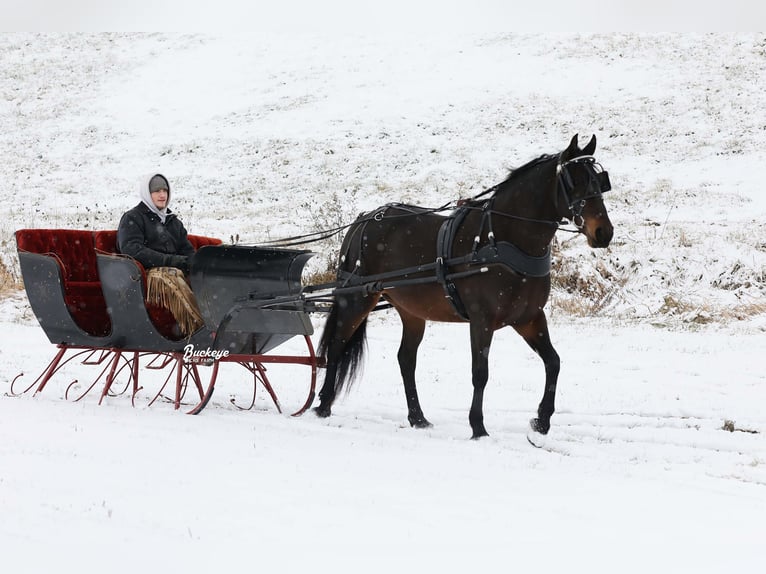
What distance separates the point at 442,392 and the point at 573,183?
11.1 feet

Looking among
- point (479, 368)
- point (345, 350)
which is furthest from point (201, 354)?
point (479, 368)

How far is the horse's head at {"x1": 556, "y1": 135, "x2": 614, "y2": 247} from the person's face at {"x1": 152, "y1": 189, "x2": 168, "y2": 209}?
3.51 m

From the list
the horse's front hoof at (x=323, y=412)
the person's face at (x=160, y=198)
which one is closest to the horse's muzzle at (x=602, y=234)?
the horse's front hoof at (x=323, y=412)

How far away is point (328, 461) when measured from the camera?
5102 millimetres

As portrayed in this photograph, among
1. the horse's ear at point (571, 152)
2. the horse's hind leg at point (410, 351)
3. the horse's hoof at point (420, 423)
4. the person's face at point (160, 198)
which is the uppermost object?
the horse's ear at point (571, 152)

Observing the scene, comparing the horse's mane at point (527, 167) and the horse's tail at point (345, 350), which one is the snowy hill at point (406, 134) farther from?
the horse's mane at point (527, 167)

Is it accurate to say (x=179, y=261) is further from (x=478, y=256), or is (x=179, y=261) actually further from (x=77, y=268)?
(x=478, y=256)

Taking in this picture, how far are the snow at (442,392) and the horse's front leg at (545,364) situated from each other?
141 millimetres

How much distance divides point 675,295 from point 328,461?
9465 millimetres

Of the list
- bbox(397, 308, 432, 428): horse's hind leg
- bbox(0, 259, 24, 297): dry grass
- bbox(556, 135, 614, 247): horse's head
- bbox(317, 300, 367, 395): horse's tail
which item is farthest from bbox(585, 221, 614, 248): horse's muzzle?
bbox(0, 259, 24, 297): dry grass

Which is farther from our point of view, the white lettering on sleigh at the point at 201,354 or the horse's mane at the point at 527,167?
the white lettering on sleigh at the point at 201,354

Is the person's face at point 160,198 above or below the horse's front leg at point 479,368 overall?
above

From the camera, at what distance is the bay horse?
576 centimetres

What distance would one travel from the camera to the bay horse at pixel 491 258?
5758 mm
